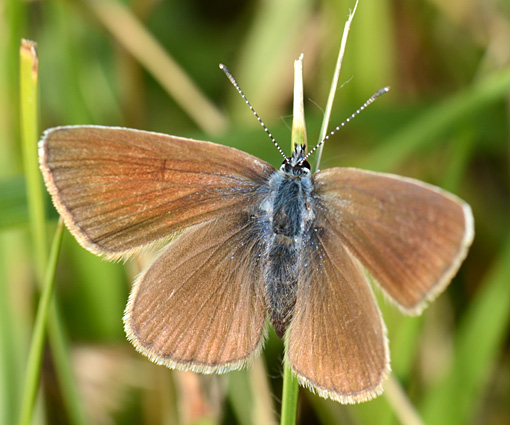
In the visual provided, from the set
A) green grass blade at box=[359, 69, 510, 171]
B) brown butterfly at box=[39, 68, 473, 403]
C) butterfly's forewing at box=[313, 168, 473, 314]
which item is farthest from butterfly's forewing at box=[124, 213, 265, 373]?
green grass blade at box=[359, 69, 510, 171]

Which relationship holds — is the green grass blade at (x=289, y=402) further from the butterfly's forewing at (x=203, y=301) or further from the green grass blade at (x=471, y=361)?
the green grass blade at (x=471, y=361)

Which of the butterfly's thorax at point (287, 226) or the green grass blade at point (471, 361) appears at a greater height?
the butterfly's thorax at point (287, 226)

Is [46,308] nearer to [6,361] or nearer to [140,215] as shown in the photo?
[140,215]

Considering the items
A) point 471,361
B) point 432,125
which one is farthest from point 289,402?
point 432,125

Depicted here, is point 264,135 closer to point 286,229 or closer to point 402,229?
point 286,229

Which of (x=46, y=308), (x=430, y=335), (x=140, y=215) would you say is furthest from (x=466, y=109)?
(x=46, y=308)

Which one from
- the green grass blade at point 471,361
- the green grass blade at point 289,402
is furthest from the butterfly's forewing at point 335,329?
the green grass blade at point 471,361
